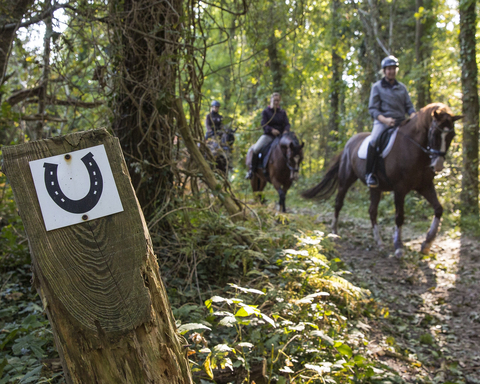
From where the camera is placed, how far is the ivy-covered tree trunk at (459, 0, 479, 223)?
8.66 meters

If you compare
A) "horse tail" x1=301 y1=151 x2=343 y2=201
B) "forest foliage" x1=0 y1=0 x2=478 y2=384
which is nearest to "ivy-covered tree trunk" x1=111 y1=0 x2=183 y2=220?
"forest foliage" x1=0 y1=0 x2=478 y2=384

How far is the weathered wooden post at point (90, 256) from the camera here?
4.66 feet

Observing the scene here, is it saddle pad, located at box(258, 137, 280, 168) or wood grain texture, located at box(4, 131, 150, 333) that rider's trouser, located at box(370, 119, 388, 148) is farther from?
wood grain texture, located at box(4, 131, 150, 333)

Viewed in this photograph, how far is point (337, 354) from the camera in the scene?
2775 mm

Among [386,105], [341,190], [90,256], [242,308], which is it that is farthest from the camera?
[341,190]

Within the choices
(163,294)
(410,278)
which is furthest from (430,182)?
(163,294)

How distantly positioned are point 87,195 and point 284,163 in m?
7.89

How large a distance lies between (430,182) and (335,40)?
8.55 meters

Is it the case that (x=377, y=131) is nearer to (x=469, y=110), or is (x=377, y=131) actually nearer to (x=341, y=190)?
(x=341, y=190)

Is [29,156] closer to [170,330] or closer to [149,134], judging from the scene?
[170,330]

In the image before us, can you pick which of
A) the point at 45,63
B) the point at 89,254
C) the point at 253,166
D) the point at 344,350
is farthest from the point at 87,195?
the point at 253,166

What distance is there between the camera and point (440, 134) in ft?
20.4

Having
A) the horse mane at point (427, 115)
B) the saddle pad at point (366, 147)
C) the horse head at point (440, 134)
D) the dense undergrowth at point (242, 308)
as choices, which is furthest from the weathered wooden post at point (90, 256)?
the saddle pad at point (366, 147)

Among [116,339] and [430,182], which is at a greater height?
[116,339]
